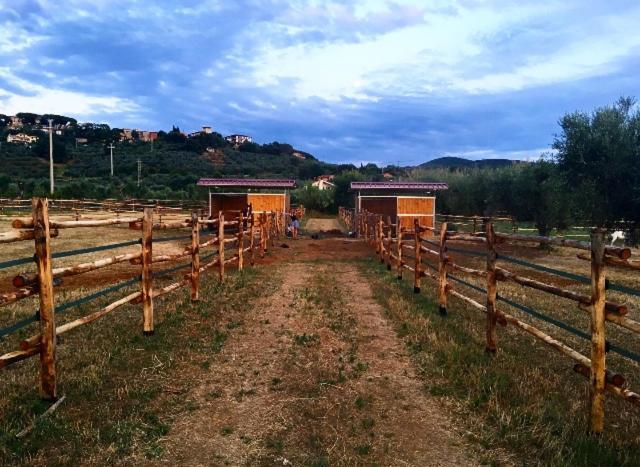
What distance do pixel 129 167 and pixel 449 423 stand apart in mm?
86018

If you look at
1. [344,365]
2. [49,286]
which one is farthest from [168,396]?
[344,365]

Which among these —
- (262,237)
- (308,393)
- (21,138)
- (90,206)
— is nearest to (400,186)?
(262,237)

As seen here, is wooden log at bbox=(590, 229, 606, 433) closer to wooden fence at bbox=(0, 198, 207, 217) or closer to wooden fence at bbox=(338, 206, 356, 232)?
wooden fence at bbox=(338, 206, 356, 232)

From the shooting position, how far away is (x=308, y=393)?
16.1 feet

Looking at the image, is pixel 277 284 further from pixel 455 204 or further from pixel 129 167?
pixel 129 167

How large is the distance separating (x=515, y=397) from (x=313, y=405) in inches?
79.5

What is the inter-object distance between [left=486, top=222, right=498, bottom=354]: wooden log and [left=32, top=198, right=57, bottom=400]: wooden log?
512cm

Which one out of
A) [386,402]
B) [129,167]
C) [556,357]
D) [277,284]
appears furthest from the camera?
[129,167]

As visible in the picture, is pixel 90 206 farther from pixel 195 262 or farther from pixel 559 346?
pixel 559 346

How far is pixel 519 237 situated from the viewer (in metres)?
6.45

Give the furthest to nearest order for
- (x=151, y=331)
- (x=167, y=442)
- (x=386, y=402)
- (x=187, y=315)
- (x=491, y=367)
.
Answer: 1. (x=187, y=315)
2. (x=151, y=331)
3. (x=491, y=367)
4. (x=386, y=402)
5. (x=167, y=442)

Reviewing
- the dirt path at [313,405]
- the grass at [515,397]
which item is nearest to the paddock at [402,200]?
the grass at [515,397]

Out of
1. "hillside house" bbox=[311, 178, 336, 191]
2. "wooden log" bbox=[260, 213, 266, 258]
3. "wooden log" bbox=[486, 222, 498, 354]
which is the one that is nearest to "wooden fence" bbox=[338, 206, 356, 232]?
"wooden log" bbox=[260, 213, 266, 258]

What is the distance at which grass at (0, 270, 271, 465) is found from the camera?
3.70 metres
